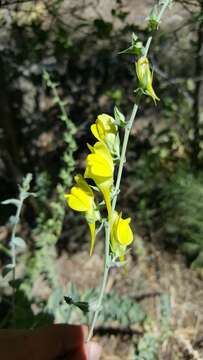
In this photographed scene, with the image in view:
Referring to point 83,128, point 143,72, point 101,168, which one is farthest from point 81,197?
point 83,128

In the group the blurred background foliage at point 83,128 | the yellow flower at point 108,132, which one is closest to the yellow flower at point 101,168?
the yellow flower at point 108,132

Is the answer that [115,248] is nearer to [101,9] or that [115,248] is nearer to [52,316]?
[52,316]

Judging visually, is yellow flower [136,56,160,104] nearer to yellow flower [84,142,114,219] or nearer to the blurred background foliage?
yellow flower [84,142,114,219]

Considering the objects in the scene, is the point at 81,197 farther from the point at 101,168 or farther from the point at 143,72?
the point at 143,72

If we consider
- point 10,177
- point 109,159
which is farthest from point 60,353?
point 10,177

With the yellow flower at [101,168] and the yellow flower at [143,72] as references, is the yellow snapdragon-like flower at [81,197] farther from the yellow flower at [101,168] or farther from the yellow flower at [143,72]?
the yellow flower at [143,72]

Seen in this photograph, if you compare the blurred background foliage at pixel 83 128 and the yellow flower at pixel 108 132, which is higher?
the blurred background foliage at pixel 83 128
